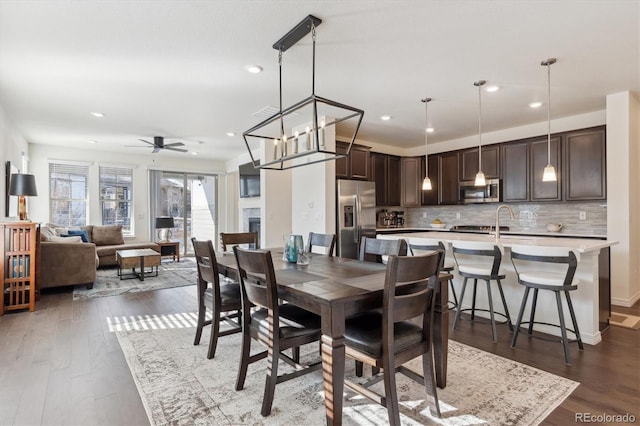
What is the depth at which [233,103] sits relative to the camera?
440cm

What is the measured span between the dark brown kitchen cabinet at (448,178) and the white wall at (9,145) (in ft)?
22.6

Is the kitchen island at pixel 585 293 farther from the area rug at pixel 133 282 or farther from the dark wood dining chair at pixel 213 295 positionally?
the area rug at pixel 133 282

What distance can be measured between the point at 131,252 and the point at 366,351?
5.73 meters

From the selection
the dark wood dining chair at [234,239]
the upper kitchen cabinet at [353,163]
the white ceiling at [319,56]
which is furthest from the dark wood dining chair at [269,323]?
the upper kitchen cabinet at [353,163]

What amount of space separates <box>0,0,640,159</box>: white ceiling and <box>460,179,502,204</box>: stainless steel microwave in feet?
3.74

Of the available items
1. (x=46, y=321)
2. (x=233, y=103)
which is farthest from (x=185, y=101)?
(x=46, y=321)

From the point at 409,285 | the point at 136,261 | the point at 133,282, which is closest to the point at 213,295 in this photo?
the point at 409,285

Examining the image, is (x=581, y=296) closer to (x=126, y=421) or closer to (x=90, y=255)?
(x=126, y=421)

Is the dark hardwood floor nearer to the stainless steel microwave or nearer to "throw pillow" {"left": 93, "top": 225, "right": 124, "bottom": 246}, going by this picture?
the stainless steel microwave

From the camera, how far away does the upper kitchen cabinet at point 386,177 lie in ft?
20.5

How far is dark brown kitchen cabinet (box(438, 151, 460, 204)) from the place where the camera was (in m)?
6.23

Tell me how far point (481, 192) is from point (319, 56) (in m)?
4.07

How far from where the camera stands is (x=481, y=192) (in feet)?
19.1

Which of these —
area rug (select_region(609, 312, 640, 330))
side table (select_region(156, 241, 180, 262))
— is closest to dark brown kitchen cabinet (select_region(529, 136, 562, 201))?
area rug (select_region(609, 312, 640, 330))
